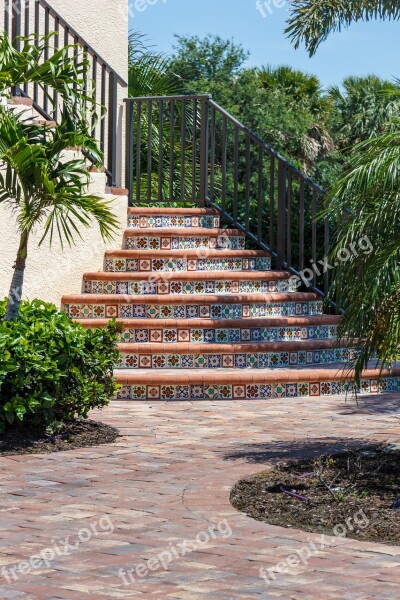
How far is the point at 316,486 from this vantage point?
6.20 meters

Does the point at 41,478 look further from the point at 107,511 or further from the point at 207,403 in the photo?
the point at 207,403

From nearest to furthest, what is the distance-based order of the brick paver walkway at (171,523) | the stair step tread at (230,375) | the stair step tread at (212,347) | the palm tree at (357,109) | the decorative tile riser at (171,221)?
the brick paver walkway at (171,523), the stair step tread at (230,375), the stair step tread at (212,347), the decorative tile riser at (171,221), the palm tree at (357,109)

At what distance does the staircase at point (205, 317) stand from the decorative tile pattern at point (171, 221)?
0.04ft

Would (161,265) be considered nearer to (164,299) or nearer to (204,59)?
(164,299)

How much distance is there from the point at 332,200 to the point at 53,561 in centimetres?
275

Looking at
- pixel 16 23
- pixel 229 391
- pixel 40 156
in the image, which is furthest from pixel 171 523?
pixel 16 23

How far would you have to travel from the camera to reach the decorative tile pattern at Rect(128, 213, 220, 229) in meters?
12.6

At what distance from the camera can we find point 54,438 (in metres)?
7.66

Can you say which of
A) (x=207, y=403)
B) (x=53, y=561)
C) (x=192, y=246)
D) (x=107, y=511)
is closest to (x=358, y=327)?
(x=107, y=511)

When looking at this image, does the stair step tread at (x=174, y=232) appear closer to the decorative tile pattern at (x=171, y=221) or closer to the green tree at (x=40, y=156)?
the decorative tile pattern at (x=171, y=221)

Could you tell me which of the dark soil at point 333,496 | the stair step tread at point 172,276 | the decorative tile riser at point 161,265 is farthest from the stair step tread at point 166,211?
the dark soil at point 333,496

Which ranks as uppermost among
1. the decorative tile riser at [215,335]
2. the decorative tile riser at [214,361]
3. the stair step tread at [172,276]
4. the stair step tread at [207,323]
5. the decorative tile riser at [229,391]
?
the stair step tread at [172,276]

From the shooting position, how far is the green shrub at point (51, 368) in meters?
7.27

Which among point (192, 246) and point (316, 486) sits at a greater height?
point (192, 246)
